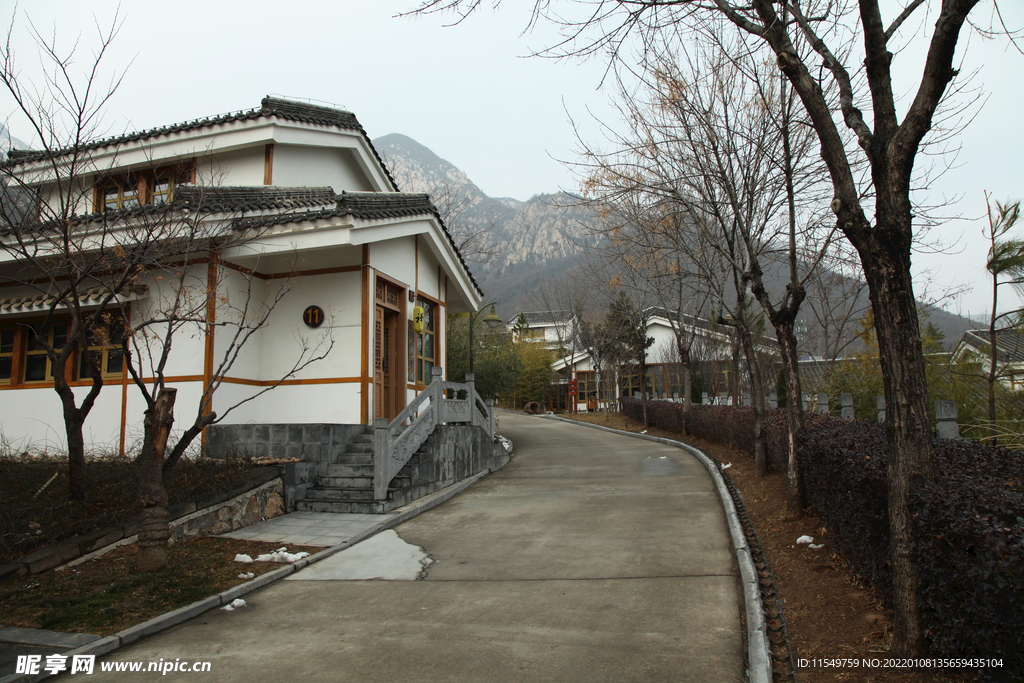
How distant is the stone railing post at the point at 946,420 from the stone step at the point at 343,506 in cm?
738

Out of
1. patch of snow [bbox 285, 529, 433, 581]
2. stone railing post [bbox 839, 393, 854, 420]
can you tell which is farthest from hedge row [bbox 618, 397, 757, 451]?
patch of snow [bbox 285, 529, 433, 581]

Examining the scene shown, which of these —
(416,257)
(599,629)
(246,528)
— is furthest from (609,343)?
(599,629)

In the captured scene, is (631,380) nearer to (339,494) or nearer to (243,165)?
(243,165)

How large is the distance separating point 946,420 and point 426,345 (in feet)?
31.3

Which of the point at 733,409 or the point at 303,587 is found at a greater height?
the point at 733,409

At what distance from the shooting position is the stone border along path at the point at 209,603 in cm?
459

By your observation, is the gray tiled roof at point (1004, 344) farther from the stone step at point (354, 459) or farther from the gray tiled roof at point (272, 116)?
the gray tiled roof at point (272, 116)

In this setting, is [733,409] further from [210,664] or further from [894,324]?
[210,664]

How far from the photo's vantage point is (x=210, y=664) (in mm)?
4422

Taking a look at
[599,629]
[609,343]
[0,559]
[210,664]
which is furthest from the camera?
[609,343]

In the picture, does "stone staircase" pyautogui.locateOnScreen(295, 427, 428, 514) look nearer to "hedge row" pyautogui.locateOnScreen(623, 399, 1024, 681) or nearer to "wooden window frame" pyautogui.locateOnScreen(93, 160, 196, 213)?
"hedge row" pyautogui.locateOnScreen(623, 399, 1024, 681)

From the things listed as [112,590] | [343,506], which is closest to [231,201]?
[343,506]

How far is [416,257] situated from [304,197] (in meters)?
2.65

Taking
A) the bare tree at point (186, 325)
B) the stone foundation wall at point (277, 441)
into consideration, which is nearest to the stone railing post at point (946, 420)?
the bare tree at point (186, 325)
